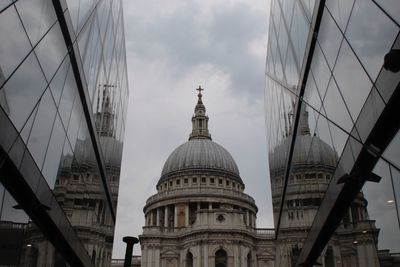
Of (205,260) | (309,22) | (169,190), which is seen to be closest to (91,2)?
(309,22)

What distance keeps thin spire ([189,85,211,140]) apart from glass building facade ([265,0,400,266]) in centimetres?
9002

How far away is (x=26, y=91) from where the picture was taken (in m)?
11.5

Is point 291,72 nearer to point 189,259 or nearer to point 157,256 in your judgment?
point 189,259

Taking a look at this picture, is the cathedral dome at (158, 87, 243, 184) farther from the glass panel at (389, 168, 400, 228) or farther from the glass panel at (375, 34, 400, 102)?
the glass panel at (375, 34, 400, 102)

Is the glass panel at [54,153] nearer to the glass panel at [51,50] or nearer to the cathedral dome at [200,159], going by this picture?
the glass panel at [51,50]

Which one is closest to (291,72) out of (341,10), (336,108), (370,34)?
(336,108)

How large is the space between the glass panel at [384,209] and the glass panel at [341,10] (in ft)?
11.7

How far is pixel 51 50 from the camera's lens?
44.4 feet

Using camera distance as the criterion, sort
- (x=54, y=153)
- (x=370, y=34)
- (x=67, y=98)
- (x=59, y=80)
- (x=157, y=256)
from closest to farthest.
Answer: (x=370, y=34) < (x=59, y=80) < (x=54, y=153) < (x=67, y=98) < (x=157, y=256)

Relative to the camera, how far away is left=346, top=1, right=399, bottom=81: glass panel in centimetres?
930

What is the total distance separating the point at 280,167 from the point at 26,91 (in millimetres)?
18952

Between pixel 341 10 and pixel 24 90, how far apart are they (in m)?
7.77

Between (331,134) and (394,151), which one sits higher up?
(331,134)

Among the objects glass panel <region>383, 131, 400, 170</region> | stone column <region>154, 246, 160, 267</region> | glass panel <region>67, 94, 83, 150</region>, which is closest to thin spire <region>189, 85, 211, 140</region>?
stone column <region>154, 246, 160, 267</region>
